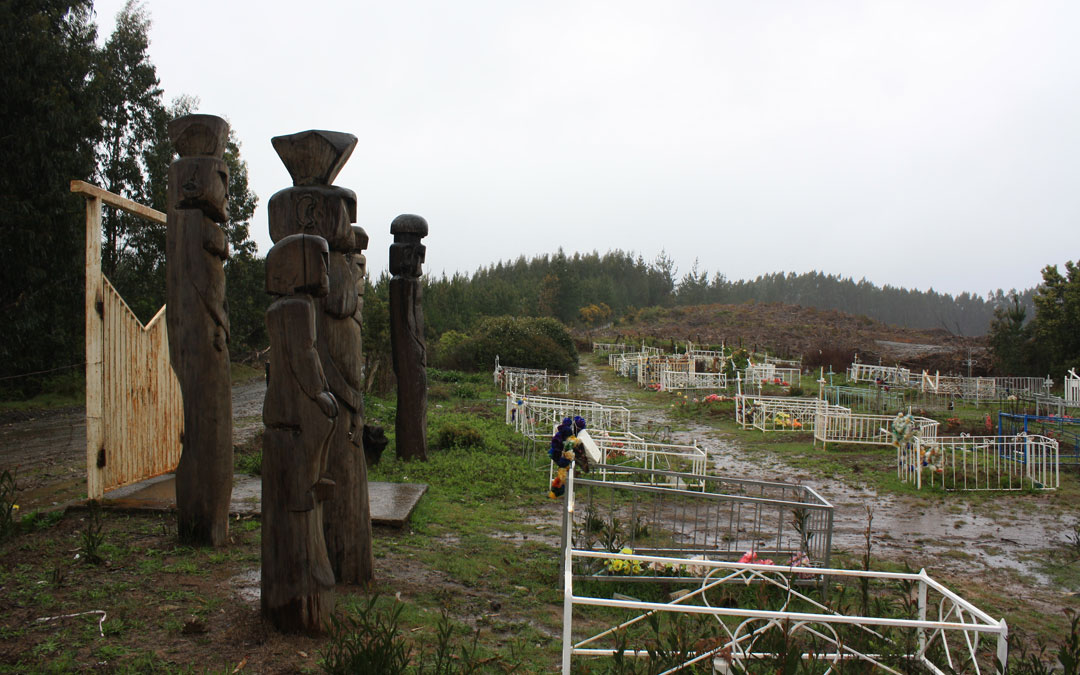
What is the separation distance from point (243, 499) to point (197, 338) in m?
2.37

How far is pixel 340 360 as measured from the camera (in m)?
5.00

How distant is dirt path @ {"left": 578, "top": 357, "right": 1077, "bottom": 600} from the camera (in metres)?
7.36

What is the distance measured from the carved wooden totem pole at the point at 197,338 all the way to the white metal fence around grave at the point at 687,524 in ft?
9.67

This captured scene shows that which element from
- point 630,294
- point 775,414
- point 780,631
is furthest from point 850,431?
point 630,294

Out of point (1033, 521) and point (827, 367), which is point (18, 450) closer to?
point (1033, 521)

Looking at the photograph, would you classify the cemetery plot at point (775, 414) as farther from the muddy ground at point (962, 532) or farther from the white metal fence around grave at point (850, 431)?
the muddy ground at point (962, 532)

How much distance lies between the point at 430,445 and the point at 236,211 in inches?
788

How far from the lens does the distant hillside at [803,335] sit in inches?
1505

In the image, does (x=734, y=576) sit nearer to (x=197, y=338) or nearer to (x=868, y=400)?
(x=197, y=338)

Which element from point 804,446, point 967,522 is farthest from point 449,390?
point 967,522

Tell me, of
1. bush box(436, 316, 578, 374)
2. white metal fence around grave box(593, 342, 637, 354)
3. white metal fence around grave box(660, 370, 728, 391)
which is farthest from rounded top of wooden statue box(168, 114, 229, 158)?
white metal fence around grave box(593, 342, 637, 354)

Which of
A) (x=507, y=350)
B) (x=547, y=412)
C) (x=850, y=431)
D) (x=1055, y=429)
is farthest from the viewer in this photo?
(x=507, y=350)

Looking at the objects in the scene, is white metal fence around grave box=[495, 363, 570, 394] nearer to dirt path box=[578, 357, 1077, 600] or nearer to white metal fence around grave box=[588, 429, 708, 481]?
white metal fence around grave box=[588, 429, 708, 481]

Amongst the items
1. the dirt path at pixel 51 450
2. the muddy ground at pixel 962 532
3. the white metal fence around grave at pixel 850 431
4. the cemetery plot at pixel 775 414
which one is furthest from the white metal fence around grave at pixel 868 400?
the dirt path at pixel 51 450
